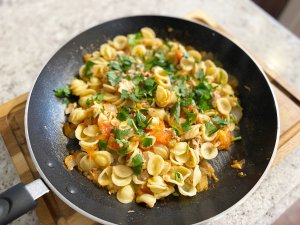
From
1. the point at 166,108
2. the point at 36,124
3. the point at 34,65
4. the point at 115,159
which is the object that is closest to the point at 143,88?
the point at 166,108

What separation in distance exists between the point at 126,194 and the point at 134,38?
725 millimetres

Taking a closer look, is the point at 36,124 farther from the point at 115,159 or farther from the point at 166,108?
the point at 166,108

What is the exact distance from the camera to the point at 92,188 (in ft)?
3.81

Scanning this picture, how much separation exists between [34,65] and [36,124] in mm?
486

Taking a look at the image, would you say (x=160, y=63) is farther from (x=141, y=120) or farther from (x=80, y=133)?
(x=80, y=133)

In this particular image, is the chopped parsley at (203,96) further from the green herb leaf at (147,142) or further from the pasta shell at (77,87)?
the pasta shell at (77,87)

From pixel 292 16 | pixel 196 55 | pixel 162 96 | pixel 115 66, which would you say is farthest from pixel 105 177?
pixel 292 16

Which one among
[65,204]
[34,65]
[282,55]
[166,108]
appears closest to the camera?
[65,204]

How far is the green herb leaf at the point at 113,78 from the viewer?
1.35m

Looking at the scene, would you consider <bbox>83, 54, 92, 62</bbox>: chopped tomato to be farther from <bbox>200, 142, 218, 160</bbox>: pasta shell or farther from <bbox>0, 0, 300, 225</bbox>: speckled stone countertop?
<bbox>200, 142, 218, 160</bbox>: pasta shell

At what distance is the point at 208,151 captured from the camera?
1.27 meters

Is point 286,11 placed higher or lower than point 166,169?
higher

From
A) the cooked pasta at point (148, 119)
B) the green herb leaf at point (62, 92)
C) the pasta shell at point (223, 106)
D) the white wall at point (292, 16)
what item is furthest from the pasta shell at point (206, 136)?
the white wall at point (292, 16)

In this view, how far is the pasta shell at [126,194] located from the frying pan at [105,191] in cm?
2
